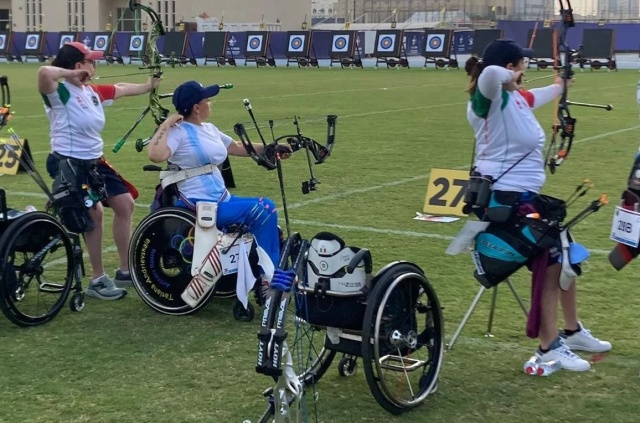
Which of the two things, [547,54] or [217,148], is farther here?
[547,54]

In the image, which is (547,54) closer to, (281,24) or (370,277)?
(370,277)

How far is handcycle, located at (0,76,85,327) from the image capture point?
534 cm

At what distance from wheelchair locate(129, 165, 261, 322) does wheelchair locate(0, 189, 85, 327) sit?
40 centimetres

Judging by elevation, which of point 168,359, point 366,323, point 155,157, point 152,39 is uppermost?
point 152,39

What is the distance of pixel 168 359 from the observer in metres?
4.95

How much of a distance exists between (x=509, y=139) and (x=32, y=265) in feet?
9.65

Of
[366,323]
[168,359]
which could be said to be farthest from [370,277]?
[168,359]

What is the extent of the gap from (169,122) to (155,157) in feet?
0.87

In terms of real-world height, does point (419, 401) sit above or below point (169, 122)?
below

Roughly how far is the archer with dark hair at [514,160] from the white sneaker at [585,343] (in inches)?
7.9

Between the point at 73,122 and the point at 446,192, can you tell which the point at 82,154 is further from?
the point at 446,192

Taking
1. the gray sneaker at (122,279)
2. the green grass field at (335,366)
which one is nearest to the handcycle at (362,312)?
the green grass field at (335,366)

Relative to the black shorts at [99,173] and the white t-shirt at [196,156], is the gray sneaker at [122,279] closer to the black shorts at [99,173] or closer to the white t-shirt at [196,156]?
the black shorts at [99,173]

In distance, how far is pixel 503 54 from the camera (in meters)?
4.59
